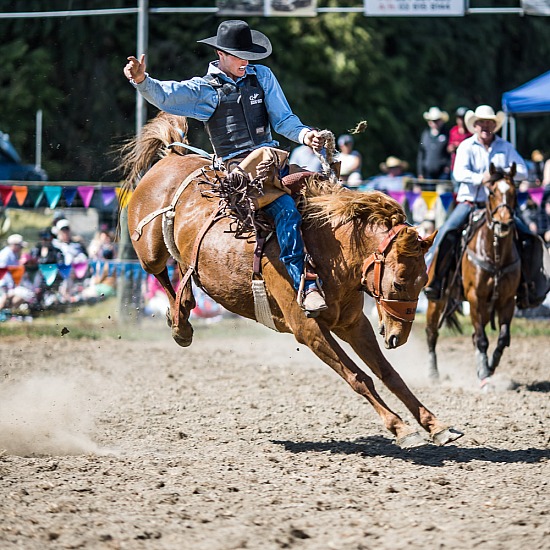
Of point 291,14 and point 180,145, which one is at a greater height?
point 291,14

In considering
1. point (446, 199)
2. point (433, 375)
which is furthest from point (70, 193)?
point (433, 375)

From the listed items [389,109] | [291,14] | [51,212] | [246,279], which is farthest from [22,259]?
[389,109]

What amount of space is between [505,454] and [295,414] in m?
1.79

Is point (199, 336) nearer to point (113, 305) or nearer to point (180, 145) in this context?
point (113, 305)

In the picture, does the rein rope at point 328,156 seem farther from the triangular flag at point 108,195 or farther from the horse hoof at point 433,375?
the triangular flag at point 108,195

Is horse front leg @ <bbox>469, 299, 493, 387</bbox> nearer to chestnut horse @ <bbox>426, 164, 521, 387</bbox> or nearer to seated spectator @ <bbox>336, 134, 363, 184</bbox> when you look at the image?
chestnut horse @ <bbox>426, 164, 521, 387</bbox>

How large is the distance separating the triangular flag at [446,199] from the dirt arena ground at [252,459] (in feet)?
9.51

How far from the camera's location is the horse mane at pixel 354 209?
232 inches

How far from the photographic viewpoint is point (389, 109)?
71.3ft

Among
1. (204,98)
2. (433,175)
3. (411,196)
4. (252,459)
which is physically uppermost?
(204,98)

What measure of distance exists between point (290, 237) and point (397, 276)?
2.18 ft

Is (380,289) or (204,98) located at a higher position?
(204,98)

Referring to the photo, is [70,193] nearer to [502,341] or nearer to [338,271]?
[502,341]

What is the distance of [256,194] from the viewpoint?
600 centimetres
